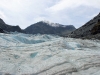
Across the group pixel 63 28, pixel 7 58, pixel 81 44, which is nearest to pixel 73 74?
pixel 7 58

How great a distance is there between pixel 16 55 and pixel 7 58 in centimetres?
53

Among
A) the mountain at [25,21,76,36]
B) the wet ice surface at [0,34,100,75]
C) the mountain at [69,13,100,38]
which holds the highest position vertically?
the mountain at [25,21,76,36]

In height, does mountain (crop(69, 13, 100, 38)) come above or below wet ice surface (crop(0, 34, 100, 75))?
above

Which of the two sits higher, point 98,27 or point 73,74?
point 98,27

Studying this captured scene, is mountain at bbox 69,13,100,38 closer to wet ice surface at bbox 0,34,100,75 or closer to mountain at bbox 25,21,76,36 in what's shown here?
wet ice surface at bbox 0,34,100,75

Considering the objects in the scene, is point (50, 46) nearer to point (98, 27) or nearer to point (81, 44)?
point (81, 44)

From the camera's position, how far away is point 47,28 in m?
140

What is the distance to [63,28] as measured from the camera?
14862 centimetres

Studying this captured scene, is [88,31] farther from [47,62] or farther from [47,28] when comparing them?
[47,28]

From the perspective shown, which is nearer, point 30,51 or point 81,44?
point 30,51

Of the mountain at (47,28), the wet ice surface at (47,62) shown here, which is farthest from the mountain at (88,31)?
the mountain at (47,28)

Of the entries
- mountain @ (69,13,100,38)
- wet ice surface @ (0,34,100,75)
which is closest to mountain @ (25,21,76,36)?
mountain @ (69,13,100,38)

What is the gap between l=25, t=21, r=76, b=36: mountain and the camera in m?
134

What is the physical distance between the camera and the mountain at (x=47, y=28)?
134m
